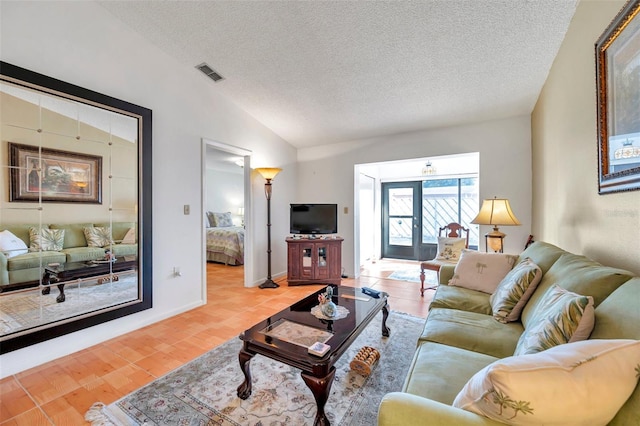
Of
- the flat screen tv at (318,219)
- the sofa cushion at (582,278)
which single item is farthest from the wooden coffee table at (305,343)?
the flat screen tv at (318,219)

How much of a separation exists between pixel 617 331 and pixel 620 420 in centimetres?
30

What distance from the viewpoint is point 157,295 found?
9.37 feet

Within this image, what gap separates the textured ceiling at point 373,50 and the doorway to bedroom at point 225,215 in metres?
1.15

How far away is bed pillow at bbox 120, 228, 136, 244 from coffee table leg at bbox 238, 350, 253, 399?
72.3 inches

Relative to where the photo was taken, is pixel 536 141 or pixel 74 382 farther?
pixel 536 141

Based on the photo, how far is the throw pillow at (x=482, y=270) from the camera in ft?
7.27

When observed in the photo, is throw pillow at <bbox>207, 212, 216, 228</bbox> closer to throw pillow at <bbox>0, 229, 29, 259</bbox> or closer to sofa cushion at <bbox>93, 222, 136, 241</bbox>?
sofa cushion at <bbox>93, 222, 136, 241</bbox>

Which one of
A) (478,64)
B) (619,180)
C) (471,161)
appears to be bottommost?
(619,180)

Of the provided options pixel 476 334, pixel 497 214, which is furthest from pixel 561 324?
pixel 497 214

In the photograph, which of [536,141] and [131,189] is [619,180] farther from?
[131,189]

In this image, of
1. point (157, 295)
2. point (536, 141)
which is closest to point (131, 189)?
point (157, 295)

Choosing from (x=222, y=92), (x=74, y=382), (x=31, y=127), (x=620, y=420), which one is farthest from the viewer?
(x=222, y=92)

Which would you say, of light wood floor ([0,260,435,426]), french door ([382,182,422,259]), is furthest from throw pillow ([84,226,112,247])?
french door ([382,182,422,259])

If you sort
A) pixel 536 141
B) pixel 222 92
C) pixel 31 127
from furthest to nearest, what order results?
pixel 222 92 → pixel 536 141 → pixel 31 127
